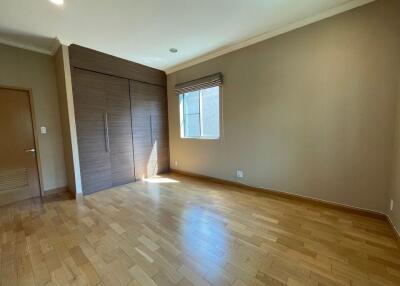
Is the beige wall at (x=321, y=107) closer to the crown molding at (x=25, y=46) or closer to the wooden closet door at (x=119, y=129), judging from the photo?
the wooden closet door at (x=119, y=129)

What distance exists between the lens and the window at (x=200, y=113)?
3.71m

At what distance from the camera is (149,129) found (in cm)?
425

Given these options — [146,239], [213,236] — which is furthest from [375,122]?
[146,239]

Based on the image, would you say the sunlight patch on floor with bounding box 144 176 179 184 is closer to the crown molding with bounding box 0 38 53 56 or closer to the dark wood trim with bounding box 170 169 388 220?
the dark wood trim with bounding box 170 169 388 220

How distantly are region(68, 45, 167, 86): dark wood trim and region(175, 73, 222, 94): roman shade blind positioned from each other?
1.99ft

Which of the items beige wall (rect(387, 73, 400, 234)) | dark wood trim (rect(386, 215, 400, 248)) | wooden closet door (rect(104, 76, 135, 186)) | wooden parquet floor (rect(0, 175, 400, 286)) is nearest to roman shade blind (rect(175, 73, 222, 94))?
wooden closet door (rect(104, 76, 135, 186))

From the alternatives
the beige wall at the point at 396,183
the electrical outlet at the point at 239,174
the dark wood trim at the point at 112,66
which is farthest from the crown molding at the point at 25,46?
the beige wall at the point at 396,183

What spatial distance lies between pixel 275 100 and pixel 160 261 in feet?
8.55

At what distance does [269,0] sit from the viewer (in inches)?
81.4

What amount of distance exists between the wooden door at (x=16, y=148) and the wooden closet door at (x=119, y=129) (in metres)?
1.23

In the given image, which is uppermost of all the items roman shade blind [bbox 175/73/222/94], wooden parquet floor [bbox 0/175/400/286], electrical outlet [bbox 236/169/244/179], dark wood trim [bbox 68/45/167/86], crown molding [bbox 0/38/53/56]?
crown molding [bbox 0/38/53/56]

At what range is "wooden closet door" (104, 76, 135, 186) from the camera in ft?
11.6

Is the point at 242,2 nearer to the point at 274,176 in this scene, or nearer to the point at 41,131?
the point at 274,176

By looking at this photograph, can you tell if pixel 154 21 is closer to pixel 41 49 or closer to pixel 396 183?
pixel 41 49
